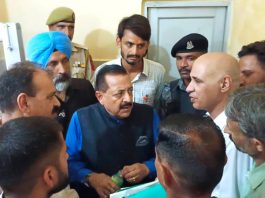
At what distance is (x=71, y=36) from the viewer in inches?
100

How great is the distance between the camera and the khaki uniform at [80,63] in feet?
8.65

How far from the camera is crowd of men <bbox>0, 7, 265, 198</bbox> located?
2.77ft

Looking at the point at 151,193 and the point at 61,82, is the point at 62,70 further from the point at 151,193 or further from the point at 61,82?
the point at 151,193

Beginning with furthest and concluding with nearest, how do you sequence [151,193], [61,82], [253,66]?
[61,82], [253,66], [151,193]

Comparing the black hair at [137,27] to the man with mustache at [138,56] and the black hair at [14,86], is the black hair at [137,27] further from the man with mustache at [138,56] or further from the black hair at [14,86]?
the black hair at [14,86]

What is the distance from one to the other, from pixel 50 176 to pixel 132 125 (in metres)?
0.76

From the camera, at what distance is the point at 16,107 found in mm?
1184

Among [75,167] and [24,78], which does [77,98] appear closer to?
[75,167]

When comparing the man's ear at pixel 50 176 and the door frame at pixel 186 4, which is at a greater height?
the door frame at pixel 186 4

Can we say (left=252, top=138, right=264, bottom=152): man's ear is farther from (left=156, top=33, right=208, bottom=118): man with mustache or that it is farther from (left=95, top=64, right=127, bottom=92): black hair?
(left=156, top=33, right=208, bottom=118): man with mustache

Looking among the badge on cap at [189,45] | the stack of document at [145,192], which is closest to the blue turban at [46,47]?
the badge on cap at [189,45]

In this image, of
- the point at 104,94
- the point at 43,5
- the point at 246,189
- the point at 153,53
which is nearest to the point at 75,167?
the point at 104,94

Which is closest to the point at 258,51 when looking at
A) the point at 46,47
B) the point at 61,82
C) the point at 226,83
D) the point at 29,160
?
the point at 226,83

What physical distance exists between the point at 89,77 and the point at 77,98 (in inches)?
36.4
